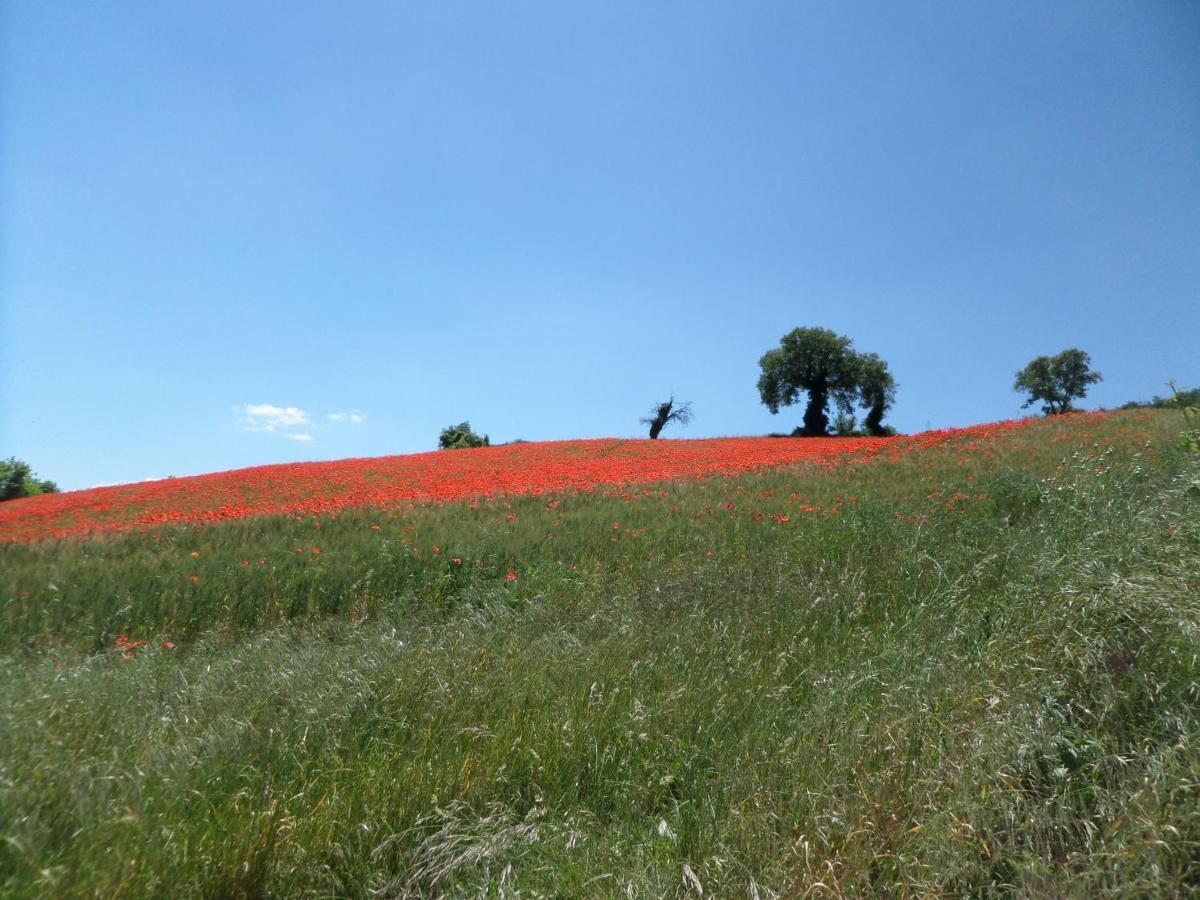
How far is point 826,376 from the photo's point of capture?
4594cm

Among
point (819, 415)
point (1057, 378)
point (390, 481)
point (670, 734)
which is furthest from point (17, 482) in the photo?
point (1057, 378)

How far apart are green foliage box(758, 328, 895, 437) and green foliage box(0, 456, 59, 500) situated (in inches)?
1716

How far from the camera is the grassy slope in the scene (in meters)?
2.65

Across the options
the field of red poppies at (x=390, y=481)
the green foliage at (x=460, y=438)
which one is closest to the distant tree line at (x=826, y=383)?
the green foliage at (x=460, y=438)

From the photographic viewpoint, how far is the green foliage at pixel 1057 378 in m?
46.9

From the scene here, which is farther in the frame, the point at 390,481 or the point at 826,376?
the point at 826,376

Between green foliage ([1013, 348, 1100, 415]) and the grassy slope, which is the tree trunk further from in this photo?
the grassy slope

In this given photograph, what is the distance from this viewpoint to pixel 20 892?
234cm

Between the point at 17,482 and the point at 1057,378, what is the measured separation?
6465cm

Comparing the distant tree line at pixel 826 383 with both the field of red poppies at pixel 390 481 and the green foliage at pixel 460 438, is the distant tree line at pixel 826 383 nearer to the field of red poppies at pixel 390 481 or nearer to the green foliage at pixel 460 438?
the green foliage at pixel 460 438

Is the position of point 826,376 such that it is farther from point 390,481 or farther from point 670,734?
point 670,734

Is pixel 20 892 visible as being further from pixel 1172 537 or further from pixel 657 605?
pixel 1172 537

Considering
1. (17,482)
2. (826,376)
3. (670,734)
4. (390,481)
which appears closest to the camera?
(670,734)

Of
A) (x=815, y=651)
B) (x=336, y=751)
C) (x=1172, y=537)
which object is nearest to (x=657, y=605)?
(x=815, y=651)
